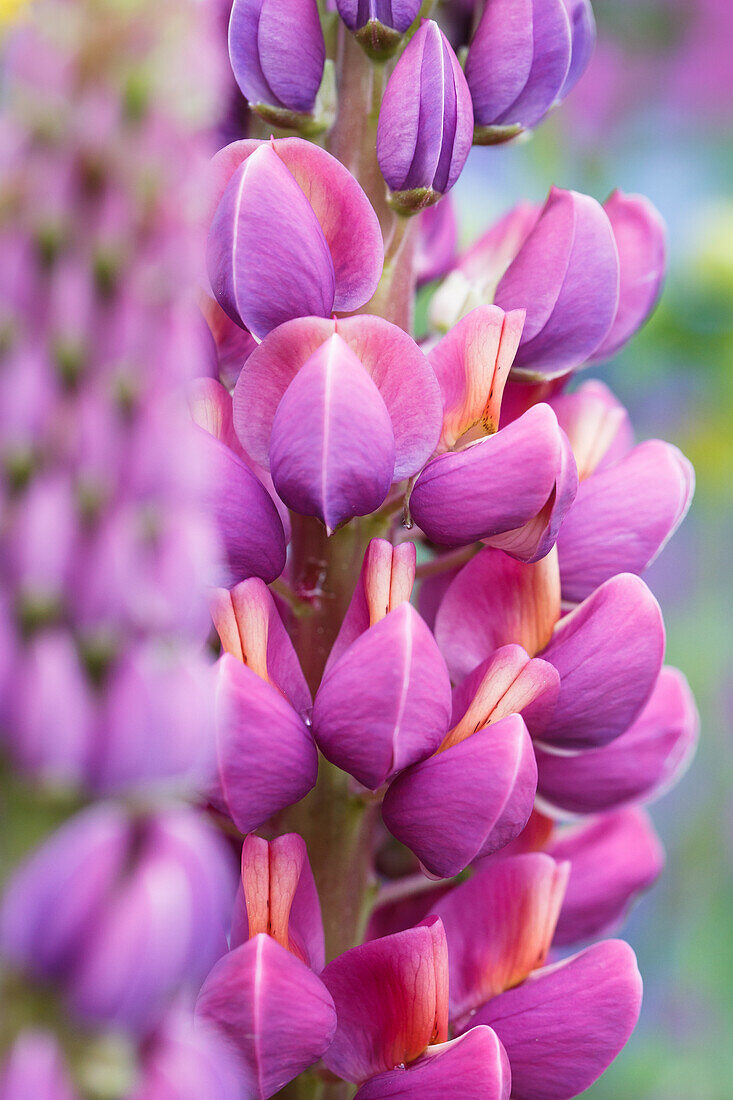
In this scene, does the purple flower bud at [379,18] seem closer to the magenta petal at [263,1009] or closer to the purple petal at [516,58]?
the purple petal at [516,58]

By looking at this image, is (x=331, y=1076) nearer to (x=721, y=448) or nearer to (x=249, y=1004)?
(x=249, y=1004)

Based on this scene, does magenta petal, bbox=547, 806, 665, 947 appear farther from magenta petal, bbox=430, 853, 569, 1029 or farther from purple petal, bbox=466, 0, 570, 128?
purple petal, bbox=466, 0, 570, 128

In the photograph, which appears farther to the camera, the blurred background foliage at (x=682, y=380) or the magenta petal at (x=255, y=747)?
the blurred background foliage at (x=682, y=380)

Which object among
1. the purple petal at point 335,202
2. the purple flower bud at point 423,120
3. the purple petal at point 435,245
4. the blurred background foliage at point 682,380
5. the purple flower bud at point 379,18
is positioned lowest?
the blurred background foliage at point 682,380

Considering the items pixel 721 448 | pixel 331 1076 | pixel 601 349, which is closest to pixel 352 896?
pixel 331 1076

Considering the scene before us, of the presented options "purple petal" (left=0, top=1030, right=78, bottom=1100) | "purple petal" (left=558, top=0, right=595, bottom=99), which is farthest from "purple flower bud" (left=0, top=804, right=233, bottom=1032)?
"purple petal" (left=558, top=0, right=595, bottom=99)

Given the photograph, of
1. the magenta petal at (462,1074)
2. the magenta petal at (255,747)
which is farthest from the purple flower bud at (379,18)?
the magenta petal at (462,1074)

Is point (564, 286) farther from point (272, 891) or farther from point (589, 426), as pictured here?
point (272, 891)
